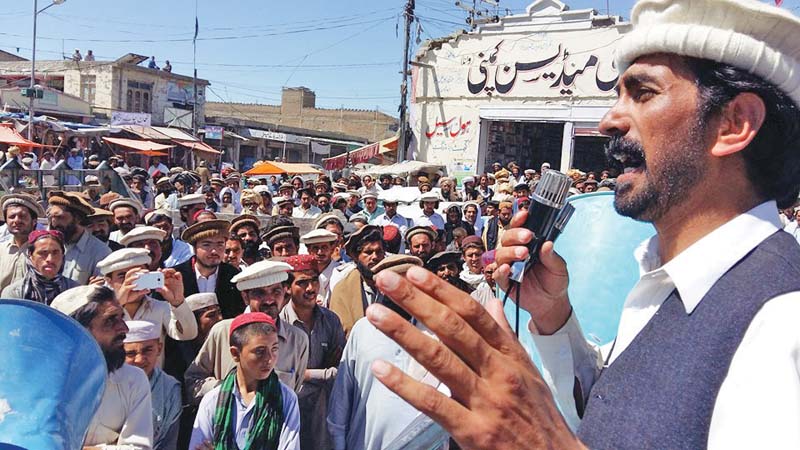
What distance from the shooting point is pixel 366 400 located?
315 cm

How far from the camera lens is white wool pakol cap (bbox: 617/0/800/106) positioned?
1.24m

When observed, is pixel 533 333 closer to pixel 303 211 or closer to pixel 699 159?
pixel 699 159

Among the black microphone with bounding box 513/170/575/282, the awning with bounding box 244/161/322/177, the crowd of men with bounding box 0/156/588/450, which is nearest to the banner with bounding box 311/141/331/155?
the awning with bounding box 244/161/322/177

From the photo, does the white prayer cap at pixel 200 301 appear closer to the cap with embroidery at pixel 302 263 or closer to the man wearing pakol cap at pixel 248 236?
the cap with embroidery at pixel 302 263

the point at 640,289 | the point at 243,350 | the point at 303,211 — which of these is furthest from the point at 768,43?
the point at 303,211

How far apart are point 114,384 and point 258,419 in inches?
26.4

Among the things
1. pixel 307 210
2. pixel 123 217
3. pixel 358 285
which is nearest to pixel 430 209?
pixel 307 210

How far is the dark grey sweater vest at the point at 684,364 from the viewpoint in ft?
3.23

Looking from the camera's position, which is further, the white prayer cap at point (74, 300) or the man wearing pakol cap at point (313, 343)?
the man wearing pakol cap at point (313, 343)

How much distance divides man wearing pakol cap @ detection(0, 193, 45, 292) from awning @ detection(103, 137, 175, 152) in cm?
2339

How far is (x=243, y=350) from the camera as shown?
3.03m

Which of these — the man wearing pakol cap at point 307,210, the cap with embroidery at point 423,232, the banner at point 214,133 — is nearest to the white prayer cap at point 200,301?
the cap with embroidery at point 423,232

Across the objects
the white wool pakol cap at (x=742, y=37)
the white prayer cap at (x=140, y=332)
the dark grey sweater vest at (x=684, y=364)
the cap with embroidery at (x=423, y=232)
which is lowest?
the white prayer cap at (x=140, y=332)

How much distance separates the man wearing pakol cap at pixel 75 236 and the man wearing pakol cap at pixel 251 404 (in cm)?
226
